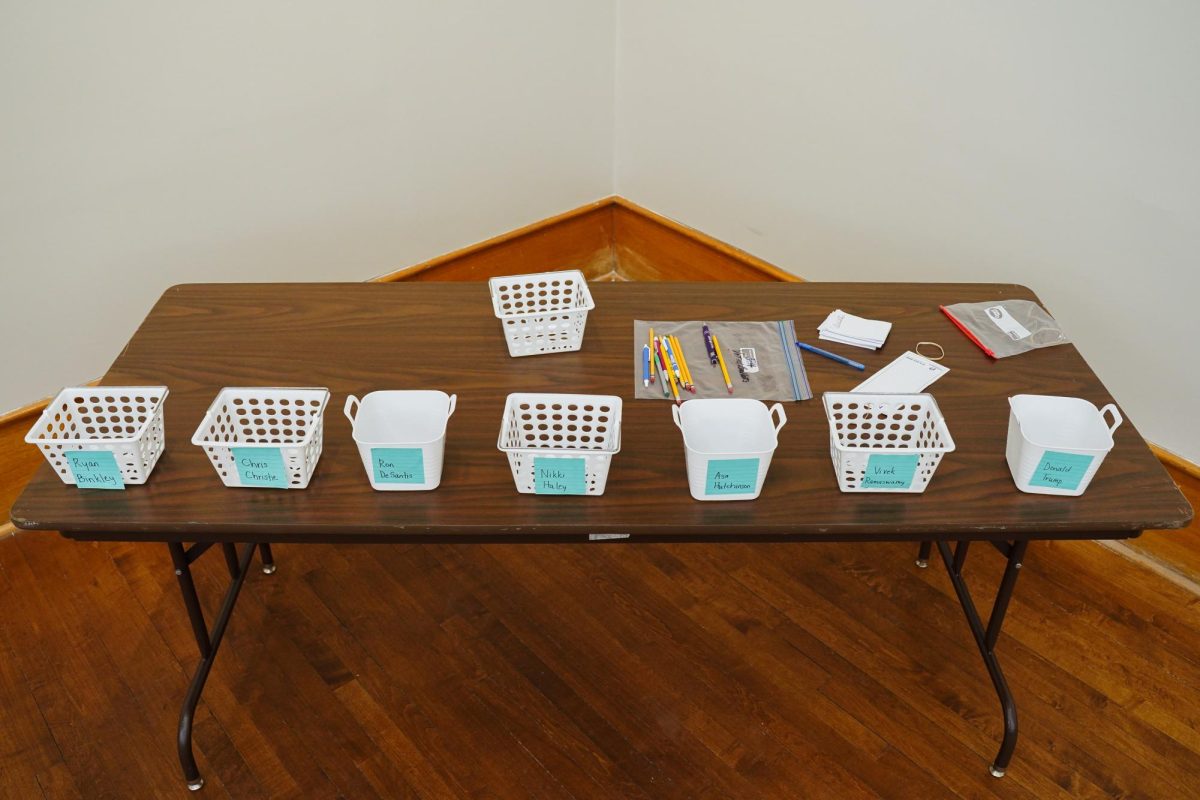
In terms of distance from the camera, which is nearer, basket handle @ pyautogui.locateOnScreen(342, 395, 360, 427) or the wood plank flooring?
basket handle @ pyautogui.locateOnScreen(342, 395, 360, 427)

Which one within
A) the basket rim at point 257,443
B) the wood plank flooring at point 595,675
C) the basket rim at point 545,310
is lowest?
the wood plank flooring at point 595,675

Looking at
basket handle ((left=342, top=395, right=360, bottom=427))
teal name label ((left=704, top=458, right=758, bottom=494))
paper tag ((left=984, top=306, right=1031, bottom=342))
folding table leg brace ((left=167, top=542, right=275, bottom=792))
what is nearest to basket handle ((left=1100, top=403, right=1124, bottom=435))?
paper tag ((left=984, top=306, right=1031, bottom=342))

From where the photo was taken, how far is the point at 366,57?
2801 mm

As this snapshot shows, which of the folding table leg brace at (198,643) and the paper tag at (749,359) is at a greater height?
the paper tag at (749,359)

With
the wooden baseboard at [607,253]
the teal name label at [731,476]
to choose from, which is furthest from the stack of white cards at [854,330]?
the wooden baseboard at [607,253]

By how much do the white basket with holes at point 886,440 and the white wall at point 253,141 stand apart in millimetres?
1800

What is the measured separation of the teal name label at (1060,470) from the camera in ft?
4.89

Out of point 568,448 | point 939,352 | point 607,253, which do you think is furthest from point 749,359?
point 607,253

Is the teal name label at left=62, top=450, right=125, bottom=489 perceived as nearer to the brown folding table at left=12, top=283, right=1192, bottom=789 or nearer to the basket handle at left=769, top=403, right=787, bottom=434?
the brown folding table at left=12, top=283, right=1192, bottom=789

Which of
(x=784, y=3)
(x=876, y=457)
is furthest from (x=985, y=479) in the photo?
(x=784, y=3)

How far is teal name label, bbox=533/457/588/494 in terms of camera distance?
148cm

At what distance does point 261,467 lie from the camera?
151cm

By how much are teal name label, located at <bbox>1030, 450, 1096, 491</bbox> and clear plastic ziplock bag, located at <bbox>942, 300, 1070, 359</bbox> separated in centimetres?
41

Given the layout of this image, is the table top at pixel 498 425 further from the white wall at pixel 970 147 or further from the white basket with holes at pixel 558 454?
the white wall at pixel 970 147
